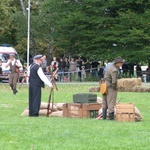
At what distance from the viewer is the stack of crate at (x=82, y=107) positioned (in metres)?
19.8

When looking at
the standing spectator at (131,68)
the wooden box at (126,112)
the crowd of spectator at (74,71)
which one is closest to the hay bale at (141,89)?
the standing spectator at (131,68)

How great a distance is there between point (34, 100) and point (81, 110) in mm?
1470

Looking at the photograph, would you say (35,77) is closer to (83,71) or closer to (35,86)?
(35,86)

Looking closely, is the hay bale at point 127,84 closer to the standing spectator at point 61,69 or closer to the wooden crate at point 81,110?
the standing spectator at point 61,69

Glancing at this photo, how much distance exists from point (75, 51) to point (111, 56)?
557 cm

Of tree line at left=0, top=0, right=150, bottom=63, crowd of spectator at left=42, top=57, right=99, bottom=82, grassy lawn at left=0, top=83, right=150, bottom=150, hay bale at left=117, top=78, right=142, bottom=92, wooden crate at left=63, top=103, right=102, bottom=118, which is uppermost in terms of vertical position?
tree line at left=0, top=0, right=150, bottom=63

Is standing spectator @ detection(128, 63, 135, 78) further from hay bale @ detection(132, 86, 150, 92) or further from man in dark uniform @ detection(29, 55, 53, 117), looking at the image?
man in dark uniform @ detection(29, 55, 53, 117)

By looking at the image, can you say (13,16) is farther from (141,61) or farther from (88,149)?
(88,149)

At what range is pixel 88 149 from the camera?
39.6ft

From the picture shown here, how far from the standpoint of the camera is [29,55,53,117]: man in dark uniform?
1962cm

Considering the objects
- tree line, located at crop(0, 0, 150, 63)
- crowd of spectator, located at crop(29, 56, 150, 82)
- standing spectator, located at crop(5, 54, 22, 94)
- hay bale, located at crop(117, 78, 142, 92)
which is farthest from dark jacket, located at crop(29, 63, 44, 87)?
tree line, located at crop(0, 0, 150, 63)

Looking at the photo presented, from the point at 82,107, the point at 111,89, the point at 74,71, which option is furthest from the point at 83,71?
the point at 111,89

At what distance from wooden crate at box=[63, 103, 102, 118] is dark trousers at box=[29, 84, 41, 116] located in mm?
896

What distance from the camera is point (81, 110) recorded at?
65.1ft
